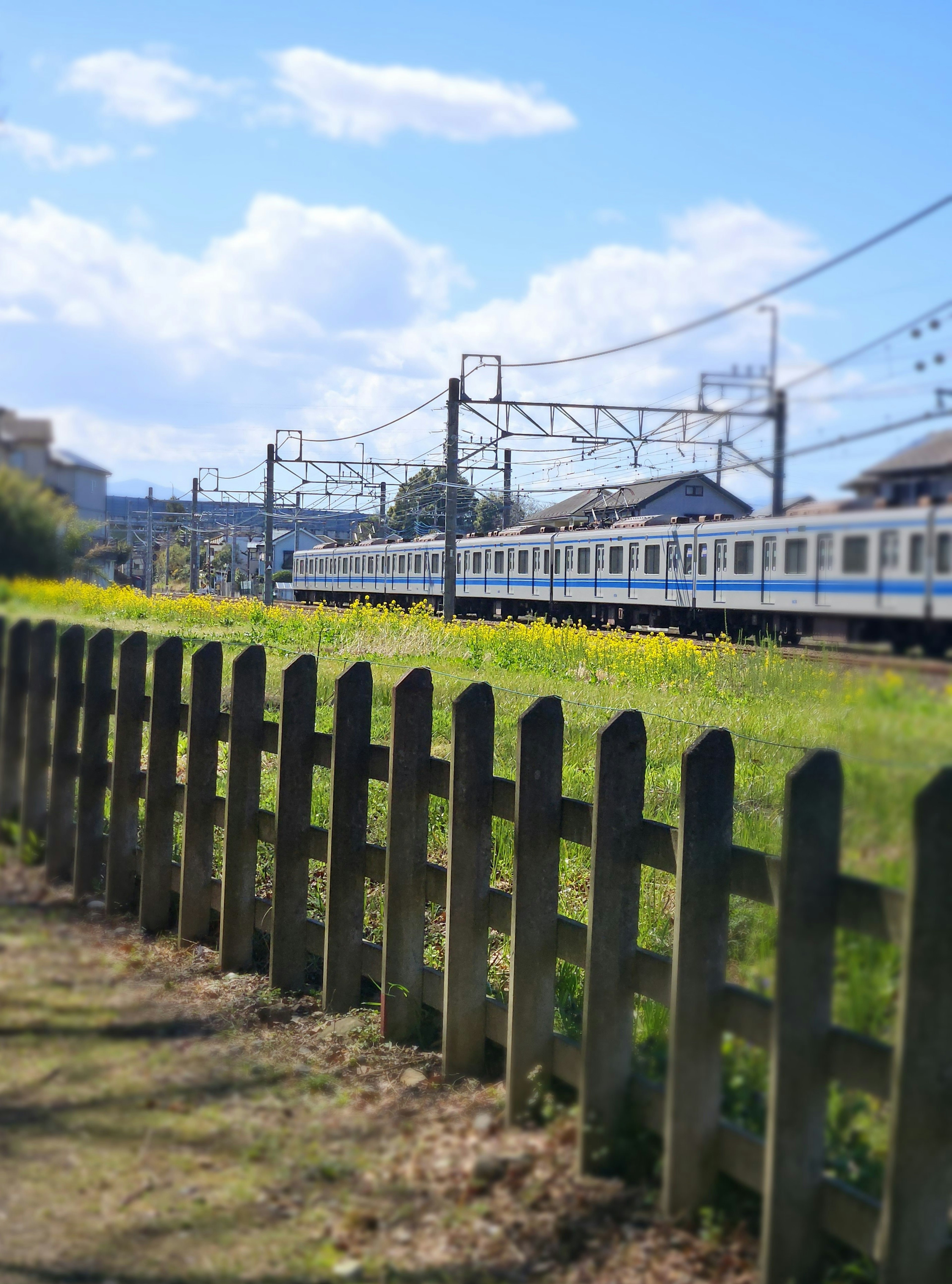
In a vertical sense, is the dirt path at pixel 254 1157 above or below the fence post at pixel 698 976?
below

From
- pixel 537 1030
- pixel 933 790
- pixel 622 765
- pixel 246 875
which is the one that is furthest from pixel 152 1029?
pixel 933 790

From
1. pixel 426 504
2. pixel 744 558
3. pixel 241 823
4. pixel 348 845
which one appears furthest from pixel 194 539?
pixel 744 558

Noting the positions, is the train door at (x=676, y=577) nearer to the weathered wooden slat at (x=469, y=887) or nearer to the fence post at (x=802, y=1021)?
the fence post at (x=802, y=1021)

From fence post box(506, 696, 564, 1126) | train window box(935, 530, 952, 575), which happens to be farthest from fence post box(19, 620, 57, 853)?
train window box(935, 530, 952, 575)

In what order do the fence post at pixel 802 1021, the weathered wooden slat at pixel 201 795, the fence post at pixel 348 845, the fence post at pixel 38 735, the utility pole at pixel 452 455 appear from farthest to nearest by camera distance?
the weathered wooden slat at pixel 201 795
the fence post at pixel 348 845
the utility pole at pixel 452 455
the fence post at pixel 38 735
the fence post at pixel 802 1021

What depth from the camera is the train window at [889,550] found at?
1.32m

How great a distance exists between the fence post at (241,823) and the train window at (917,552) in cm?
344

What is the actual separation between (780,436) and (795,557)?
172mm

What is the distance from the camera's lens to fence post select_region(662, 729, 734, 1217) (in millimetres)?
2820

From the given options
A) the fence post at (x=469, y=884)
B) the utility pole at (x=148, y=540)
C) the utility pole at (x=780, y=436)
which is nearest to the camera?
the utility pole at (x=780, y=436)

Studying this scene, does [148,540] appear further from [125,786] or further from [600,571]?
[125,786]

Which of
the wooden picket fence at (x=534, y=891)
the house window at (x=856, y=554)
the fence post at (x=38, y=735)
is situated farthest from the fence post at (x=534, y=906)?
the house window at (x=856, y=554)

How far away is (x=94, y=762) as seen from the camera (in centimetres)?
485

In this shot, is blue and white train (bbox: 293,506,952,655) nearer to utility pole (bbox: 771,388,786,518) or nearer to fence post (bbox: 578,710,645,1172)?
utility pole (bbox: 771,388,786,518)
